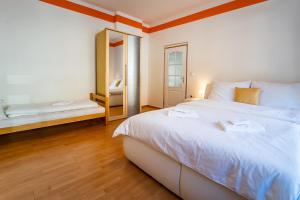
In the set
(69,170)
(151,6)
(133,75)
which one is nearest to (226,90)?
(133,75)

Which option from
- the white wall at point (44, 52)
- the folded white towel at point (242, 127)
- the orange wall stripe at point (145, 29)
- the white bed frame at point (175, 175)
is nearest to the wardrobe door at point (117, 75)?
the white wall at point (44, 52)

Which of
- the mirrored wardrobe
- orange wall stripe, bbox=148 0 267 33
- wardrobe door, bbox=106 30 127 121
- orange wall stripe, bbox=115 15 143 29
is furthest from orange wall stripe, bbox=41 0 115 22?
orange wall stripe, bbox=148 0 267 33

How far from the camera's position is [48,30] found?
311 cm

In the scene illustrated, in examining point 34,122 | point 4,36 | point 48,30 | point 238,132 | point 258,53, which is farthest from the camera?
point 48,30

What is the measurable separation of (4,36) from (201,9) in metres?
4.09

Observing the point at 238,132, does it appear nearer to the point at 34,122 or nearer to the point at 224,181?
the point at 224,181

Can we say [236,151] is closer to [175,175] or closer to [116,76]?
[175,175]

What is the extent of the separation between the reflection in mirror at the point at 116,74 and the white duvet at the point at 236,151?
7.12 feet

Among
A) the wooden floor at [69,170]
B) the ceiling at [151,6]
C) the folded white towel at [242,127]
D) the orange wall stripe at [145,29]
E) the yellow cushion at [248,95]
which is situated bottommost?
the wooden floor at [69,170]

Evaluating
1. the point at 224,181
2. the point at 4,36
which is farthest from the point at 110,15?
the point at 224,181

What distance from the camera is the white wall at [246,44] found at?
8.46 ft

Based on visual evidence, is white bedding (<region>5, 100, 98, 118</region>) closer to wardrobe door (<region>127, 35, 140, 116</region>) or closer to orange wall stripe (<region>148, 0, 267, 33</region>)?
wardrobe door (<region>127, 35, 140, 116</region>)

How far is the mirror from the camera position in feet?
11.7

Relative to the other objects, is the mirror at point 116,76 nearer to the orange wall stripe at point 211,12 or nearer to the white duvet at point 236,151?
the orange wall stripe at point 211,12
